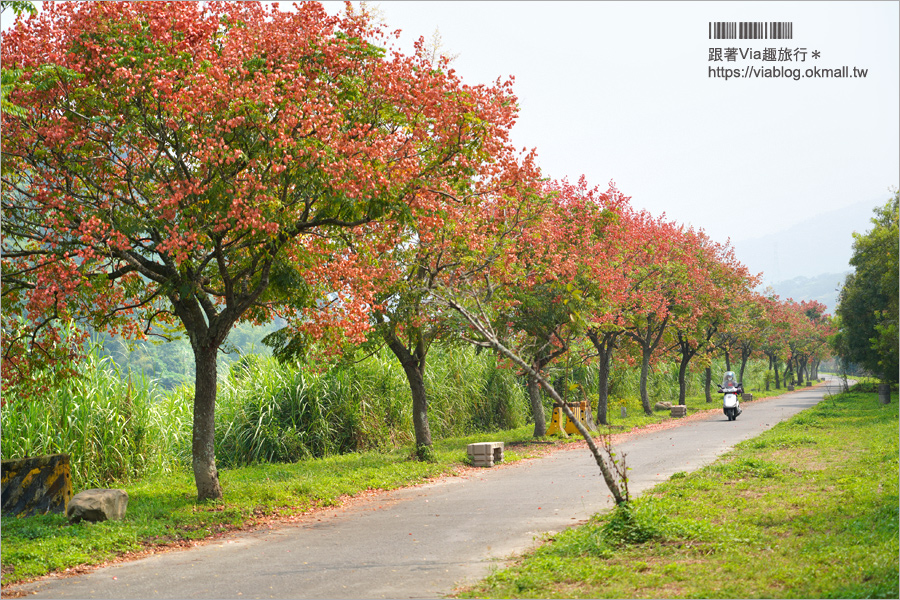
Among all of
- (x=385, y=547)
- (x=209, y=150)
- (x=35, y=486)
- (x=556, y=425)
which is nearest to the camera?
(x=385, y=547)

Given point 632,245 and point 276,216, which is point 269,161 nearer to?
point 276,216

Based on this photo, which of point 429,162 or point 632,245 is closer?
point 429,162

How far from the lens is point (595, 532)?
7.67 m

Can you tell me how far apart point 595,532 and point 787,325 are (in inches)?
1833

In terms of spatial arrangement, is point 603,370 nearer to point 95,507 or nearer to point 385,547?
point 385,547

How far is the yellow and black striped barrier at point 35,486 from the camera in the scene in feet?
34.6

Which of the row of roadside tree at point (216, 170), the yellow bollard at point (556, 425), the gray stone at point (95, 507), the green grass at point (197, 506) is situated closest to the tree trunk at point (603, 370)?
the yellow bollard at point (556, 425)

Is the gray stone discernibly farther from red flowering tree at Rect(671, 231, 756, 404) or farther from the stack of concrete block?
red flowering tree at Rect(671, 231, 756, 404)

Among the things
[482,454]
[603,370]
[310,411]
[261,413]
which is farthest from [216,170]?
[603,370]

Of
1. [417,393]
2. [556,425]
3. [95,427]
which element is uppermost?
[417,393]

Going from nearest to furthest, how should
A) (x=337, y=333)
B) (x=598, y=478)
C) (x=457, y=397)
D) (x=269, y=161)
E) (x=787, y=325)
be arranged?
(x=269, y=161)
(x=337, y=333)
(x=598, y=478)
(x=457, y=397)
(x=787, y=325)

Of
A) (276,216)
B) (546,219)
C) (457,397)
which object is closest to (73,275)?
(276,216)

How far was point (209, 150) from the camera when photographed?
908cm

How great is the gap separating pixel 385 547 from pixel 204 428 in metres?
4.13
